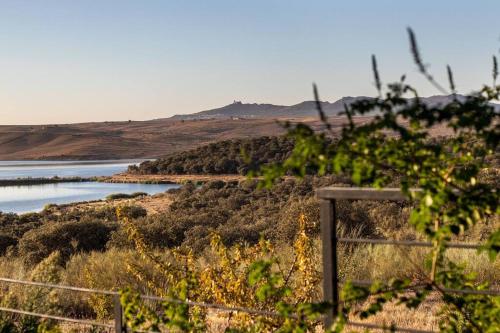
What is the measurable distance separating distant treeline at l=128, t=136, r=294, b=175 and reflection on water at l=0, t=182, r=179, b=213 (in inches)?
179

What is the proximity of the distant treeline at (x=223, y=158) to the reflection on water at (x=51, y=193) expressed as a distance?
455cm

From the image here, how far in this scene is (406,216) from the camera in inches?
570

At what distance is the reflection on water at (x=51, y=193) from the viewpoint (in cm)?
3391

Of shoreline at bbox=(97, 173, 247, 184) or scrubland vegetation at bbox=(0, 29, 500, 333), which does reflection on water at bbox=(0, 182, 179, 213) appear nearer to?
shoreline at bbox=(97, 173, 247, 184)

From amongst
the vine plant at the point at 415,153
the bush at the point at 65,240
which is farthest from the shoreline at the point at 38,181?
the vine plant at the point at 415,153

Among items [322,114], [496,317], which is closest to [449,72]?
[322,114]

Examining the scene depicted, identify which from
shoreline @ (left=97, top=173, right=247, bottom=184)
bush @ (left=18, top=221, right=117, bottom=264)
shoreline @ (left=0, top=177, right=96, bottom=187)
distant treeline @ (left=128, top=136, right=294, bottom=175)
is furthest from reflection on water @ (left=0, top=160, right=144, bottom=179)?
bush @ (left=18, top=221, right=117, bottom=264)

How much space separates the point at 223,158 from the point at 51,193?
11276mm

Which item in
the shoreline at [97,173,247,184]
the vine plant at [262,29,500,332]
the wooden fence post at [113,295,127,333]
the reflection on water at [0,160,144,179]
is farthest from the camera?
the reflection on water at [0,160,144,179]

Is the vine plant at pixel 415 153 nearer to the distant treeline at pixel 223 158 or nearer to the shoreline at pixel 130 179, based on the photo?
the distant treeline at pixel 223 158

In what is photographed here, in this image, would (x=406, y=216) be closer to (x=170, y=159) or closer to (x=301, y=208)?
(x=301, y=208)

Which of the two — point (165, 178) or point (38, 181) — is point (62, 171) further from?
point (165, 178)

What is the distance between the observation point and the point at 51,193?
41281 millimetres

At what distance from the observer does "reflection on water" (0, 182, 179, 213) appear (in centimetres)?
3391
